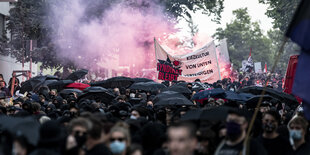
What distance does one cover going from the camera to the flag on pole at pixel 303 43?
5.83m

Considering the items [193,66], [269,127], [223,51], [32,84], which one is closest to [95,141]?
[269,127]

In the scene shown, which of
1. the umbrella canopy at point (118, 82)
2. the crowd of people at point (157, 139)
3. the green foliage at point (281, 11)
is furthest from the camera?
the green foliage at point (281, 11)

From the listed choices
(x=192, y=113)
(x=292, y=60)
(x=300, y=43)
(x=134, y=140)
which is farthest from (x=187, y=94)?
(x=300, y=43)

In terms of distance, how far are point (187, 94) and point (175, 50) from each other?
2445 centimetres

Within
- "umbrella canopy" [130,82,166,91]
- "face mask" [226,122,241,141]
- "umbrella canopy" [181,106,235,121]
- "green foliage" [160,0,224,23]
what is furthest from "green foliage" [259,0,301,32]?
"face mask" [226,122,241,141]

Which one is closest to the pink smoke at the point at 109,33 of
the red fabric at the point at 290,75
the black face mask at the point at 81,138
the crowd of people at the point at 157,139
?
the red fabric at the point at 290,75

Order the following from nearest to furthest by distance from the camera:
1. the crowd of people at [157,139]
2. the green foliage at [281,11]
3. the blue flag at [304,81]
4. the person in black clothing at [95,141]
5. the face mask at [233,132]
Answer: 1. the crowd of people at [157,139]
2. the blue flag at [304,81]
3. the person in black clothing at [95,141]
4. the face mask at [233,132]
5. the green foliage at [281,11]

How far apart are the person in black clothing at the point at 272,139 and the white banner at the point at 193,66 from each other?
1257 centimetres

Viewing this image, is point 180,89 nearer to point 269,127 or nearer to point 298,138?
point 269,127

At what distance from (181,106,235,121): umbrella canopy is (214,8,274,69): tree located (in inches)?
2878

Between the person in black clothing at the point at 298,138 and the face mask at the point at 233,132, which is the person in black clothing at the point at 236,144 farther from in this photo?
the person in black clothing at the point at 298,138

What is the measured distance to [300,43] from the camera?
5.91 meters

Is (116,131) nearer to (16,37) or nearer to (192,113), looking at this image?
(192,113)

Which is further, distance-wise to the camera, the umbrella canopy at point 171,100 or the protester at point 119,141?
the umbrella canopy at point 171,100
